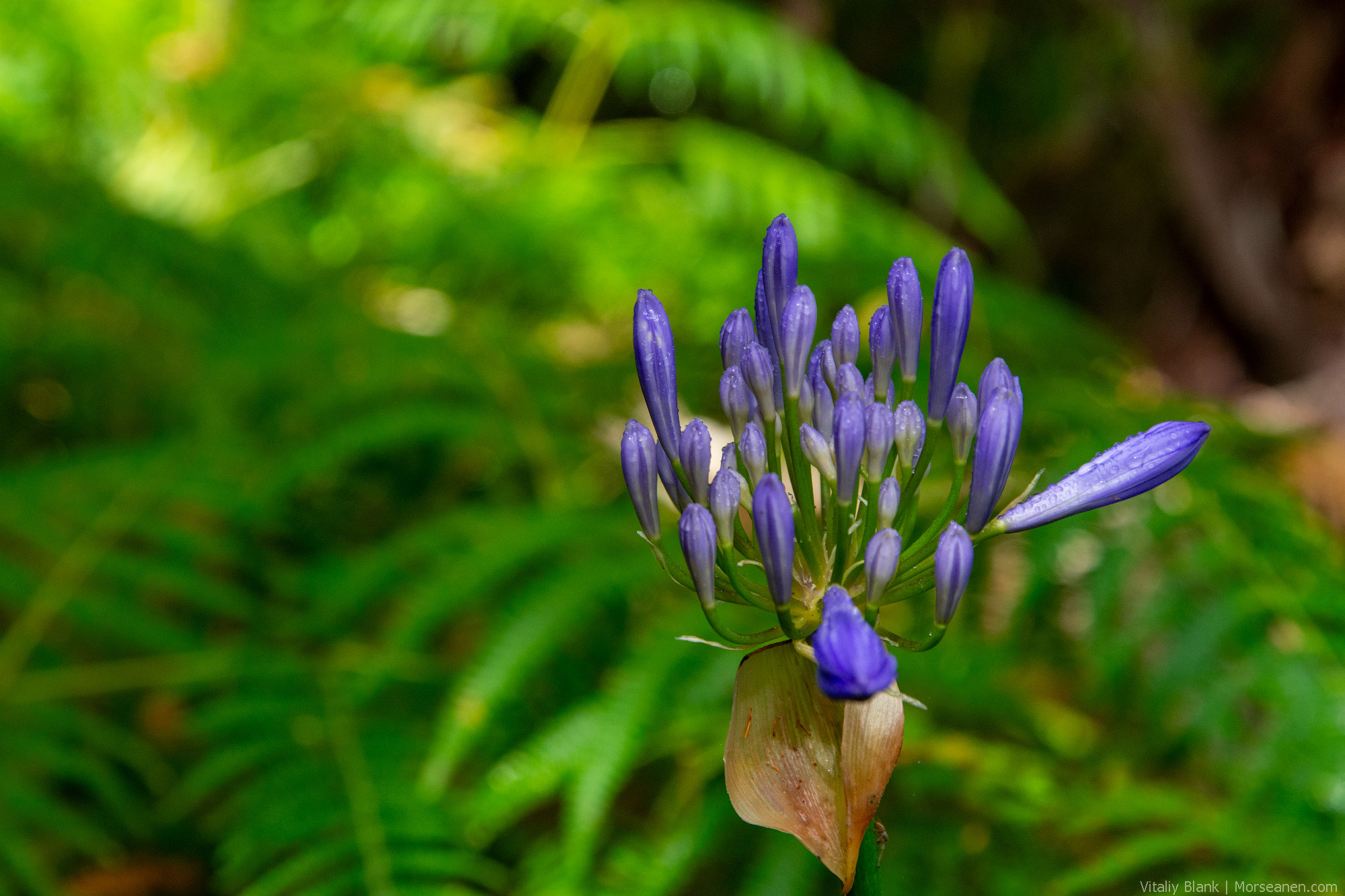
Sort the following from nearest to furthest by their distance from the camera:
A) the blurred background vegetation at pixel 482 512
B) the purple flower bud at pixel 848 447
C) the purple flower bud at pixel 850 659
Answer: the purple flower bud at pixel 850 659 < the purple flower bud at pixel 848 447 < the blurred background vegetation at pixel 482 512

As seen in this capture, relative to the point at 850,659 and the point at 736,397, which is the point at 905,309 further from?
the point at 850,659

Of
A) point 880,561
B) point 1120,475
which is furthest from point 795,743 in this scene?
point 1120,475

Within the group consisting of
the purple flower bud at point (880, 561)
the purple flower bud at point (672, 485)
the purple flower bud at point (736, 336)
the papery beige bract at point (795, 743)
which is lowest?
the papery beige bract at point (795, 743)

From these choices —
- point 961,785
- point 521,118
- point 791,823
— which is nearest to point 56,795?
point 961,785

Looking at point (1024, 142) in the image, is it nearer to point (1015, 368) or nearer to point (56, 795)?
point (1015, 368)

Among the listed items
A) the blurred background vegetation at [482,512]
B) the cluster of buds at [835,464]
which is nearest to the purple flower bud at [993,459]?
the cluster of buds at [835,464]

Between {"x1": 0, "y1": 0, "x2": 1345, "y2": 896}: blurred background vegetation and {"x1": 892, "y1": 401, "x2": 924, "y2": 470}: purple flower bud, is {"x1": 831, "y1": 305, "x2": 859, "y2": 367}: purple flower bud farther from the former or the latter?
{"x1": 0, "y1": 0, "x2": 1345, "y2": 896}: blurred background vegetation

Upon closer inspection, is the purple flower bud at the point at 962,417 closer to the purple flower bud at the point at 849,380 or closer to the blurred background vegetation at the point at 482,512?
the purple flower bud at the point at 849,380
